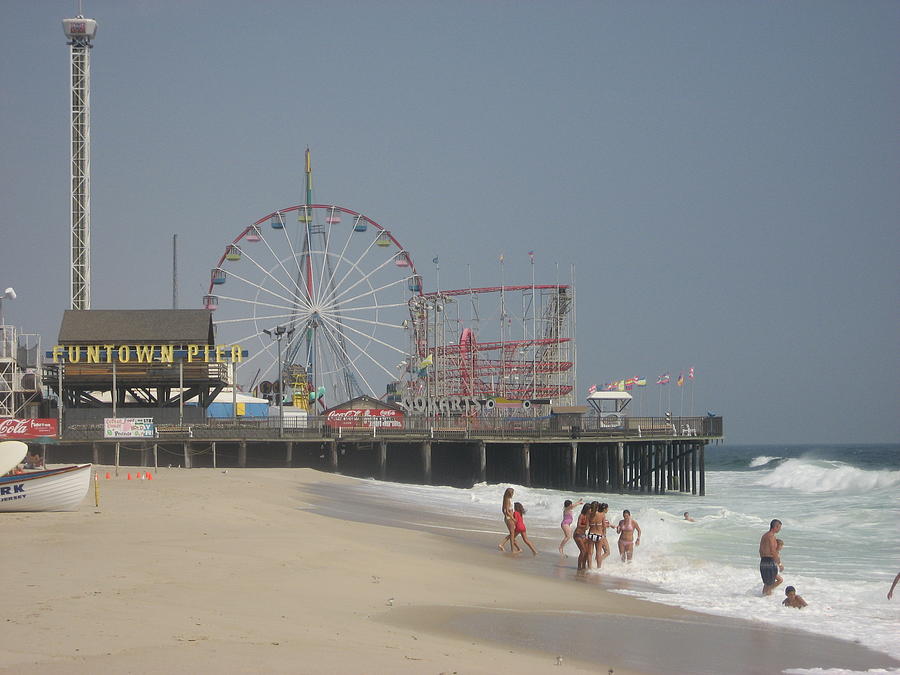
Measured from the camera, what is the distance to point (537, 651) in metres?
9.59

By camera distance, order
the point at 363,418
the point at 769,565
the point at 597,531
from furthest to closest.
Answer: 1. the point at 363,418
2. the point at 597,531
3. the point at 769,565

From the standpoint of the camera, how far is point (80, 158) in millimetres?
61625

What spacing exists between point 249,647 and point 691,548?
14.5m

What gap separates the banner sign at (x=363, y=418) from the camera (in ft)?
153

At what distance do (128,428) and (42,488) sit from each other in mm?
26911

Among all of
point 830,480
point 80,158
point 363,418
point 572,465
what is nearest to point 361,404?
point 363,418

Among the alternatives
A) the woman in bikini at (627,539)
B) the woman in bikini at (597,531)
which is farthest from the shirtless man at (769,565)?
the woman in bikini at (627,539)

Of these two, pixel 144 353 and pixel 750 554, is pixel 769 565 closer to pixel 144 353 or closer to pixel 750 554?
pixel 750 554

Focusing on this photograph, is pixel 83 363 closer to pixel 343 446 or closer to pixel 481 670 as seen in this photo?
pixel 343 446

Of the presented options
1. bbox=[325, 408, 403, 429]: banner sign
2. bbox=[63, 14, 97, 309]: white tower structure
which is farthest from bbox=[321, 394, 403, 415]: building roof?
bbox=[63, 14, 97, 309]: white tower structure

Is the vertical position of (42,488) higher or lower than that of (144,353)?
lower

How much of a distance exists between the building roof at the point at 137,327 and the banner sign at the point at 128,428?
23.0 ft

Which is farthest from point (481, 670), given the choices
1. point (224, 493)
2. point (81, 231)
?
point (81, 231)

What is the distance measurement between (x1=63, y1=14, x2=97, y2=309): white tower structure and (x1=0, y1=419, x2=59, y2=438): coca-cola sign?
65.7ft
